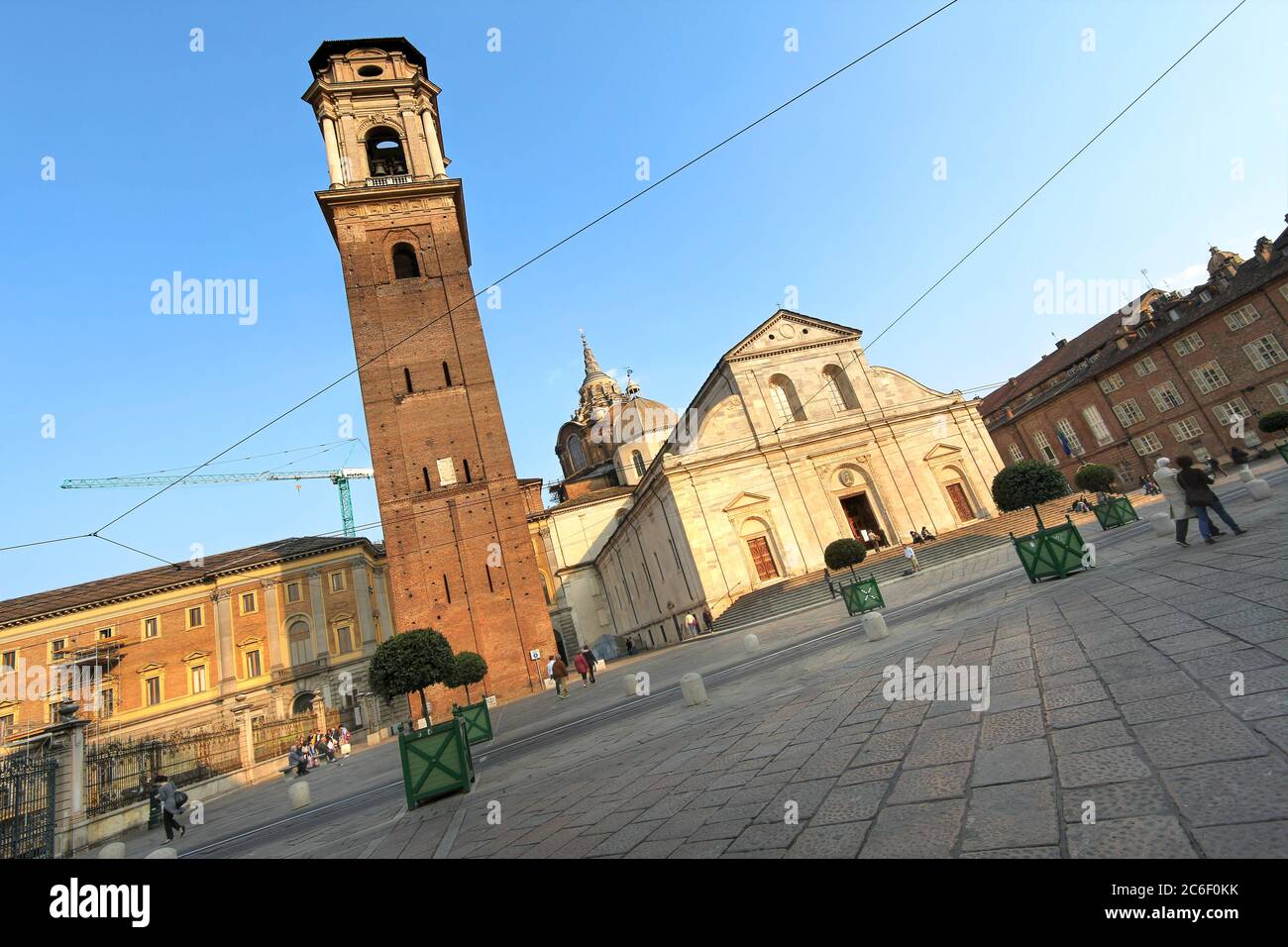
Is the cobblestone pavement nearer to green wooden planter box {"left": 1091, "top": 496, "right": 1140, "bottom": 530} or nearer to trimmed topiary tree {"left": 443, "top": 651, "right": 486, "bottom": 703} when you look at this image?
green wooden planter box {"left": 1091, "top": 496, "right": 1140, "bottom": 530}

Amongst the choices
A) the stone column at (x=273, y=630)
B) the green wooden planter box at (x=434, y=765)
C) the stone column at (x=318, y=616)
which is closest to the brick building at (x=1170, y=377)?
the green wooden planter box at (x=434, y=765)

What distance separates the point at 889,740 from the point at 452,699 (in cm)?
2303

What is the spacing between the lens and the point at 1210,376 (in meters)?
33.3

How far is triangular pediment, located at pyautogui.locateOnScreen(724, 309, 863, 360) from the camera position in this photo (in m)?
32.1

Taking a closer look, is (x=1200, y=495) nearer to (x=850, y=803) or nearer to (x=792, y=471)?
(x=850, y=803)

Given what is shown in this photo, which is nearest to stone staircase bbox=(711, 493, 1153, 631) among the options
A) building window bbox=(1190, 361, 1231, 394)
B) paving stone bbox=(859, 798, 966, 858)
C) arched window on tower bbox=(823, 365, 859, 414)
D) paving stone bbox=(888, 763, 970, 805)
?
arched window on tower bbox=(823, 365, 859, 414)

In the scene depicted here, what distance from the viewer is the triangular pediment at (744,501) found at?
2822 cm

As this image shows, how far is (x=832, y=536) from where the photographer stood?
1110 inches

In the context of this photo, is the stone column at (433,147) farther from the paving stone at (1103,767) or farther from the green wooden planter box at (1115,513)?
the paving stone at (1103,767)

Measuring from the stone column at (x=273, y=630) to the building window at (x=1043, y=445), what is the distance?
58.4 metres

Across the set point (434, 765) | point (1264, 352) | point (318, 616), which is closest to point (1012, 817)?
point (434, 765)
